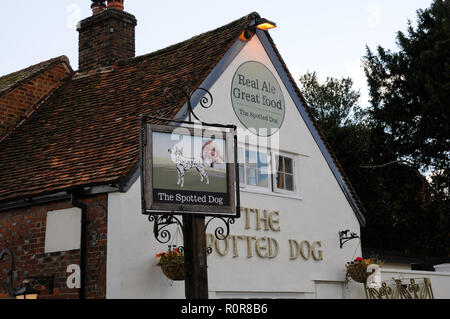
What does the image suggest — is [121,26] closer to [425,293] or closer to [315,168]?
[315,168]

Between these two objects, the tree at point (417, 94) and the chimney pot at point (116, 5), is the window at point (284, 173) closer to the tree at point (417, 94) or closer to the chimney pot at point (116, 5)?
the chimney pot at point (116, 5)

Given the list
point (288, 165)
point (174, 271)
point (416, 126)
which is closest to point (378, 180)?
point (416, 126)

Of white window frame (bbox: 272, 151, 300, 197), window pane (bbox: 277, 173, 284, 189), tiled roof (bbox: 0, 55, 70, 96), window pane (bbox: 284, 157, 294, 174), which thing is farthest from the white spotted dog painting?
tiled roof (bbox: 0, 55, 70, 96)

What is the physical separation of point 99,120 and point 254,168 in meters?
3.08

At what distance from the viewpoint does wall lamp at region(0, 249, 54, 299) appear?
338 inches

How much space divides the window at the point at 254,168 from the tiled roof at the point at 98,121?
1.74 metres

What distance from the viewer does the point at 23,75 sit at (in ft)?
48.6

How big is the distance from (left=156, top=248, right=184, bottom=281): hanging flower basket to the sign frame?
212 centimetres

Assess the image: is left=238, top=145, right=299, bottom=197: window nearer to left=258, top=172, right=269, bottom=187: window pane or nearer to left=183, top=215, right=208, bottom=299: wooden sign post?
left=258, top=172, right=269, bottom=187: window pane

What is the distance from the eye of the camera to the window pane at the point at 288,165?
12.7 m

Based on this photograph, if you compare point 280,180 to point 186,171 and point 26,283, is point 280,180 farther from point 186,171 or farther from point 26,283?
point 186,171

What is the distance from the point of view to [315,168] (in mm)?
13195
